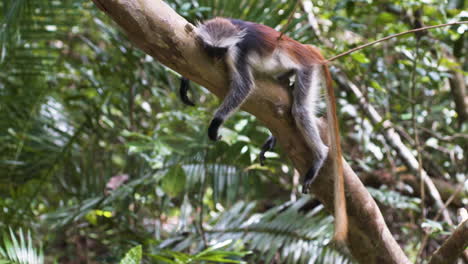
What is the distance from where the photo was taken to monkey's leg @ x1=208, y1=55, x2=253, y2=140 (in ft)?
6.92

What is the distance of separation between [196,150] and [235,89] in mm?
1400

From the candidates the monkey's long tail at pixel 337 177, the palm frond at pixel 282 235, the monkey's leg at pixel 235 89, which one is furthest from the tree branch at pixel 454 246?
the monkey's leg at pixel 235 89

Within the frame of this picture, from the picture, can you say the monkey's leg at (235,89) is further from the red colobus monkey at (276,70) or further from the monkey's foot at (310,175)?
the monkey's foot at (310,175)

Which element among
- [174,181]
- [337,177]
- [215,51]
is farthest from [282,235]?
[215,51]

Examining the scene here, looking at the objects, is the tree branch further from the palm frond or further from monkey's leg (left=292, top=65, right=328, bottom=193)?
the palm frond

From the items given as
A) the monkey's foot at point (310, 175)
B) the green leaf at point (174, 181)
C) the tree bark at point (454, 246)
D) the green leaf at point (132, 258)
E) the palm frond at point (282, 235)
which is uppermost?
→ the monkey's foot at point (310, 175)

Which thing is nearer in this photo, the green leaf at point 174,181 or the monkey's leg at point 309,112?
the monkey's leg at point 309,112

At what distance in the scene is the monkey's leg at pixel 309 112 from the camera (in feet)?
7.21

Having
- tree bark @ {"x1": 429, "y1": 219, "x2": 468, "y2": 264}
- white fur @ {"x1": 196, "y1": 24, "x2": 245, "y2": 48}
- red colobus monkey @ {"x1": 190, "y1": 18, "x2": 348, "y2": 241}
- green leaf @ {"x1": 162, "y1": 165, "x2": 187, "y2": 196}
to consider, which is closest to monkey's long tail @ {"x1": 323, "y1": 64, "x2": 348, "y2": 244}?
red colobus monkey @ {"x1": 190, "y1": 18, "x2": 348, "y2": 241}

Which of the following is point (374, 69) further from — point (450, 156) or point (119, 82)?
point (119, 82)

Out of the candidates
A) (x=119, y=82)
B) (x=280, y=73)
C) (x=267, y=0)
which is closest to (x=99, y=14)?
(x=119, y=82)

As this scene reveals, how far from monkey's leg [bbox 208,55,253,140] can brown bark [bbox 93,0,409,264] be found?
0.04m

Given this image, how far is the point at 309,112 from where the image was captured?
2338 millimetres

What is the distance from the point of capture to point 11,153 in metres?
3.76
